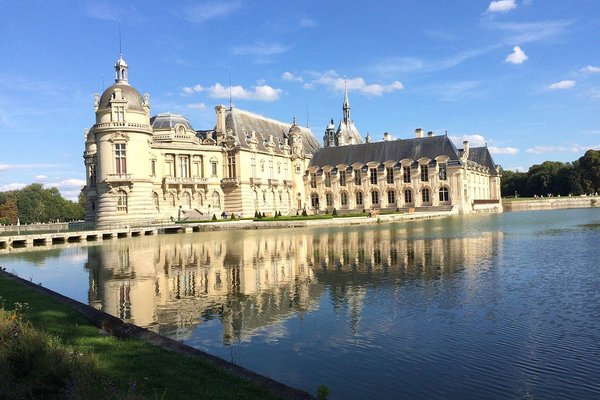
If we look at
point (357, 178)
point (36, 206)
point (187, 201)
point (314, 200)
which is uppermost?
point (357, 178)

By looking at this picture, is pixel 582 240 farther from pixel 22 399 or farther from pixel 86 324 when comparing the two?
pixel 22 399

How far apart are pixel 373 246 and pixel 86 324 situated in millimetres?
18546

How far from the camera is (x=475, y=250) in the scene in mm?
23234

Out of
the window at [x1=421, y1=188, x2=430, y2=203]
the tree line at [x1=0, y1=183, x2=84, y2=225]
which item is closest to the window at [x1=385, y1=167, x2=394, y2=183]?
the window at [x1=421, y1=188, x2=430, y2=203]

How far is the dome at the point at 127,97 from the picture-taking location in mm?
52438

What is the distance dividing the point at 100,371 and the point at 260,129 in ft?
224

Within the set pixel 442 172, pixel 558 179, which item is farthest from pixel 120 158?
pixel 558 179

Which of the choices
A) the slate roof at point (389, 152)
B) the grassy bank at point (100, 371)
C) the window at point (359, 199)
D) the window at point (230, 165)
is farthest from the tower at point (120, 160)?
the grassy bank at point (100, 371)

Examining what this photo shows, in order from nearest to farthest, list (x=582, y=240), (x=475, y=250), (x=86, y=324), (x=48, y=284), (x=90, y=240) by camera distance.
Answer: (x=86, y=324) < (x=48, y=284) < (x=475, y=250) < (x=582, y=240) < (x=90, y=240)

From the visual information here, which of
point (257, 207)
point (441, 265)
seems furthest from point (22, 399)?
point (257, 207)

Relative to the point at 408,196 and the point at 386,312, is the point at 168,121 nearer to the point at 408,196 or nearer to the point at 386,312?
the point at 408,196

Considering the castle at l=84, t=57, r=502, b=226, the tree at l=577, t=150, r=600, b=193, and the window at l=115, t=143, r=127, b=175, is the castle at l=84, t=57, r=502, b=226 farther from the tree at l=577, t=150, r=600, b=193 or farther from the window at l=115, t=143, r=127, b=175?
the tree at l=577, t=150, r=600, b=193

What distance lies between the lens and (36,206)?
106 metres

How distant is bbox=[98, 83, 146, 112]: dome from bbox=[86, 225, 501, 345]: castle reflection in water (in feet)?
88.3
